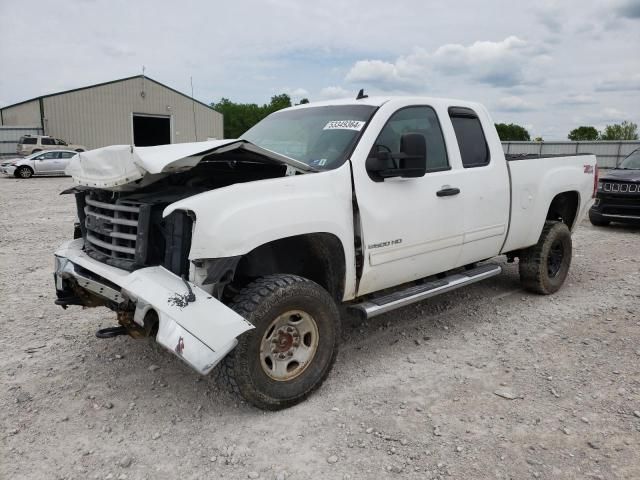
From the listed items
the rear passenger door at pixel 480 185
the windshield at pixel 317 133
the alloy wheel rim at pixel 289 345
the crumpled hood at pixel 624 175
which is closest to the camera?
the alloy wheel rim at pixel 289 345

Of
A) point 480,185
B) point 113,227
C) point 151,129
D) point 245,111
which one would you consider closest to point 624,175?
point 480,185

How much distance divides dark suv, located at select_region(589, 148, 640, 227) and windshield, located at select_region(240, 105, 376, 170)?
8.03 m

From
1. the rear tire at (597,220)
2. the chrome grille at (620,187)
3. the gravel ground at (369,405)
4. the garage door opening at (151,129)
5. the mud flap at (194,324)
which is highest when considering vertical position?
the garage door opening at (151,129)

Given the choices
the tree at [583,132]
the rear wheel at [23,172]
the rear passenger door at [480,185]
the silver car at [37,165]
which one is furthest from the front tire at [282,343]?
the tree at [583,132]

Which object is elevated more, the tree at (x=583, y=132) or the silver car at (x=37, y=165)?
the tree at (x=583, y=132)

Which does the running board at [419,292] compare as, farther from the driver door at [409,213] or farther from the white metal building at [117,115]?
the white metal building at [117,115]

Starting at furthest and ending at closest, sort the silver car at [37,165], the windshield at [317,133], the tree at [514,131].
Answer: the tree at [514,131] → the silver car at [37,165] → the windshield at [317,133]

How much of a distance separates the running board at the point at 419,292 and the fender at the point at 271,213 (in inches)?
7.7

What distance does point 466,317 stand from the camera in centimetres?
509

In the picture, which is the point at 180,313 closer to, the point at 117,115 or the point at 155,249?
the point at 155,249

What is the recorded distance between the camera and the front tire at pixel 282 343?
306 cm

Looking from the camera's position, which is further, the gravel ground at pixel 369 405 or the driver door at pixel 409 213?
the driver door at pixel 409 213

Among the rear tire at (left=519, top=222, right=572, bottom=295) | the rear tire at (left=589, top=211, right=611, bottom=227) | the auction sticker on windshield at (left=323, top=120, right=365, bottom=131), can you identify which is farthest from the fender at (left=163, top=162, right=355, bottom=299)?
the rear tire at (left=589, top=211, right=611, bottom=227)

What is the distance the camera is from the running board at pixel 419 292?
149 inches
